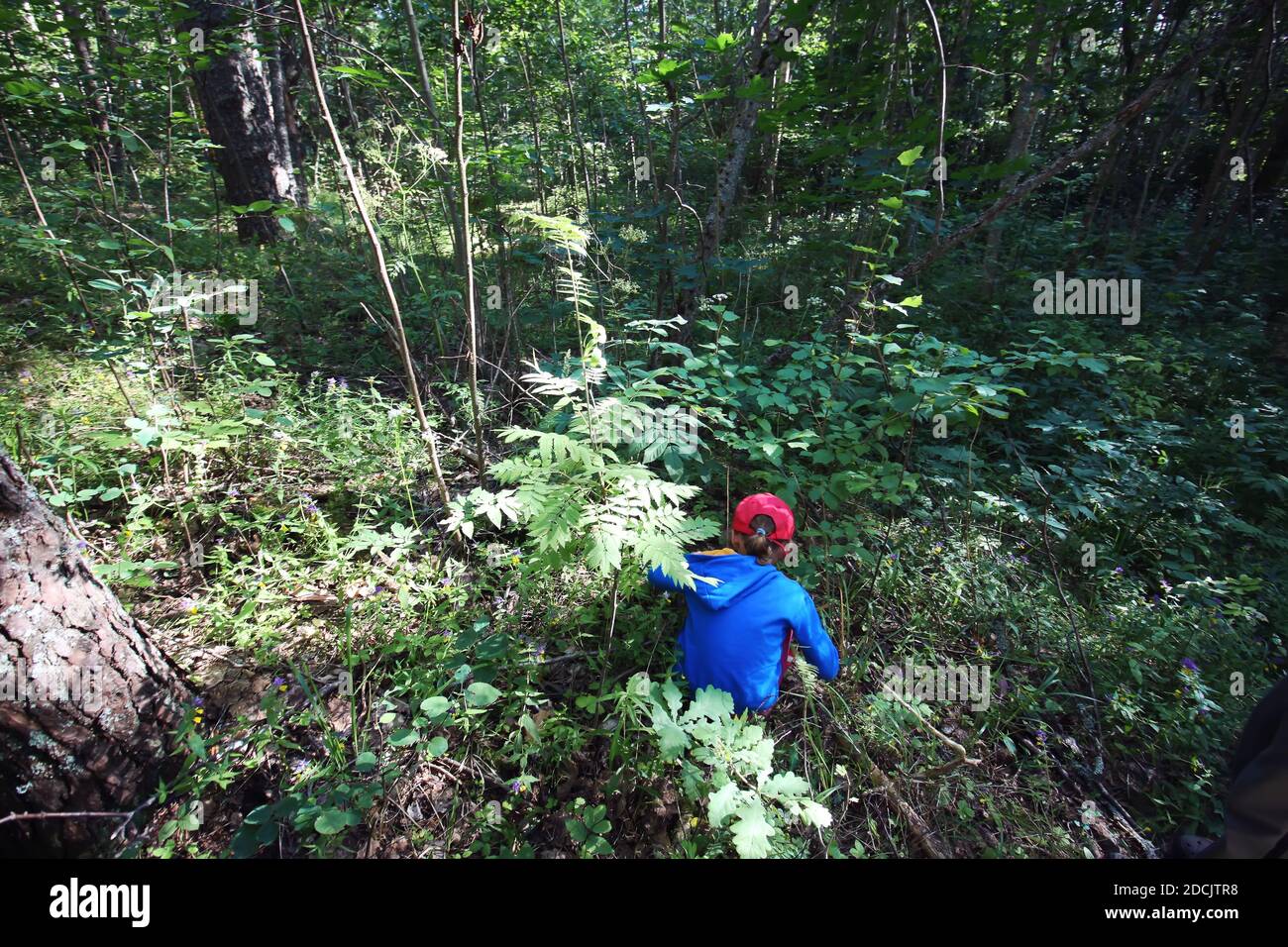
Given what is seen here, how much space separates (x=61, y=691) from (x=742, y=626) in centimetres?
220

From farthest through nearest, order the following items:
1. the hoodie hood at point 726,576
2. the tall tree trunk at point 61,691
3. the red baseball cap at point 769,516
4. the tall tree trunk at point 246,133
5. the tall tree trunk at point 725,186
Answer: the tall tree trunk at point 246,133
the tall tree trunk at point 725,186
the red baseball cap at point 769,516
the hoodie hood at point 726,576
the tall tree trunk at point 61,691

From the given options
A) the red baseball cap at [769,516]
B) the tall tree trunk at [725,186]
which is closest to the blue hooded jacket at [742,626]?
the red baseball cap at [769,516]

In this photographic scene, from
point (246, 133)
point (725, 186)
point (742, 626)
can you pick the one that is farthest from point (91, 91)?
point (742, 626)

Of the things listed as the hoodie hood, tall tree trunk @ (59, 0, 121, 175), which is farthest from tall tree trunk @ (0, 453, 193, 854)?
tall tree trunk @ (59, 0, 121, 175)

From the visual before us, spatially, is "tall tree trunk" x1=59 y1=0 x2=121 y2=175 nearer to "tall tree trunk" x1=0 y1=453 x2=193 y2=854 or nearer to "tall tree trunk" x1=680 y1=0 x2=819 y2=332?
"tall tree trunk" x1=0 y1=453 x2=193 y2=854

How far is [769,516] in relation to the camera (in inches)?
88.7

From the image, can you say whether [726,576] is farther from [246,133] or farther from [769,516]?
[246,133]

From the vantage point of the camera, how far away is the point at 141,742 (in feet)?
5.81

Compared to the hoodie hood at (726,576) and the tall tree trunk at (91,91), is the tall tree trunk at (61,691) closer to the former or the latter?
the hoodie hood at (726,576)

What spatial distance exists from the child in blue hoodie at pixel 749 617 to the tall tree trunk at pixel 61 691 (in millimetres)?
1861

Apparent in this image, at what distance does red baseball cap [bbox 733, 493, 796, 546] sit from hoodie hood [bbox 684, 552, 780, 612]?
0.45 ft

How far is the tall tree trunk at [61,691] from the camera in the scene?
149cm

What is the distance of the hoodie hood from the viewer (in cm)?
204
